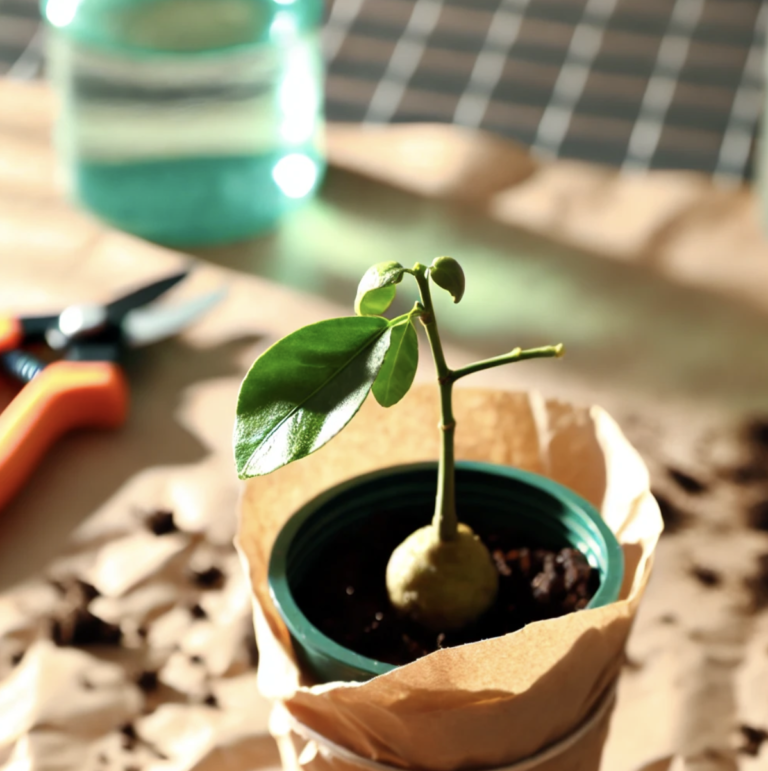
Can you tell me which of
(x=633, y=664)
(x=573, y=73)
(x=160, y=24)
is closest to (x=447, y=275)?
(x=633, y=664)

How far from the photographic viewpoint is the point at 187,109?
0.72m

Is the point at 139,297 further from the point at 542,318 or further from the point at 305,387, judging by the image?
the point at 305,387

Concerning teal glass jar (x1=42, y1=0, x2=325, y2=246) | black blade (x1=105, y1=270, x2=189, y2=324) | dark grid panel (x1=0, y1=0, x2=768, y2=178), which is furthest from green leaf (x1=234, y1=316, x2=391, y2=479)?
dark grid panel (x1=0, y1=0, x2=768, y2=178)

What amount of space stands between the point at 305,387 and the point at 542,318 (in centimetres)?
43

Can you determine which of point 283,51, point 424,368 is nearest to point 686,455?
point 424,368

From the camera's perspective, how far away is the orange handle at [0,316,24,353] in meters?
0.59

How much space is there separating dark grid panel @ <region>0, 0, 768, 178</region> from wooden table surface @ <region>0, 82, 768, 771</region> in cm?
18

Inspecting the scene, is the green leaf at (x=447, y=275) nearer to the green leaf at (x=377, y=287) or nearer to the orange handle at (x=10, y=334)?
the green leaf at (x=377, y=287)

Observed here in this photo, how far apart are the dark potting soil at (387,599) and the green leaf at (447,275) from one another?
0.12m

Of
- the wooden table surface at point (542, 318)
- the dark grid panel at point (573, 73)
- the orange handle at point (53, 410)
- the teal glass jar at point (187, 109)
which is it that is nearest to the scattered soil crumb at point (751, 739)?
the wooden table surface at point (542, 318)

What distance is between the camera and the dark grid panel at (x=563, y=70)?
994 millimetres

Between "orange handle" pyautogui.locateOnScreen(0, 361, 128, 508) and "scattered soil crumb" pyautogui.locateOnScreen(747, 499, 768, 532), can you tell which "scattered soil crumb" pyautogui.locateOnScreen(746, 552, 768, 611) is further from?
"orange handle" pyautogui.locateOnScreen(0, 361, 128, 508)

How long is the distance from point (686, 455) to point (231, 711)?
28 centimetres

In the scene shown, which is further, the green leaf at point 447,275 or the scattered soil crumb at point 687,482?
the scattered soil crumb at point 687,482
